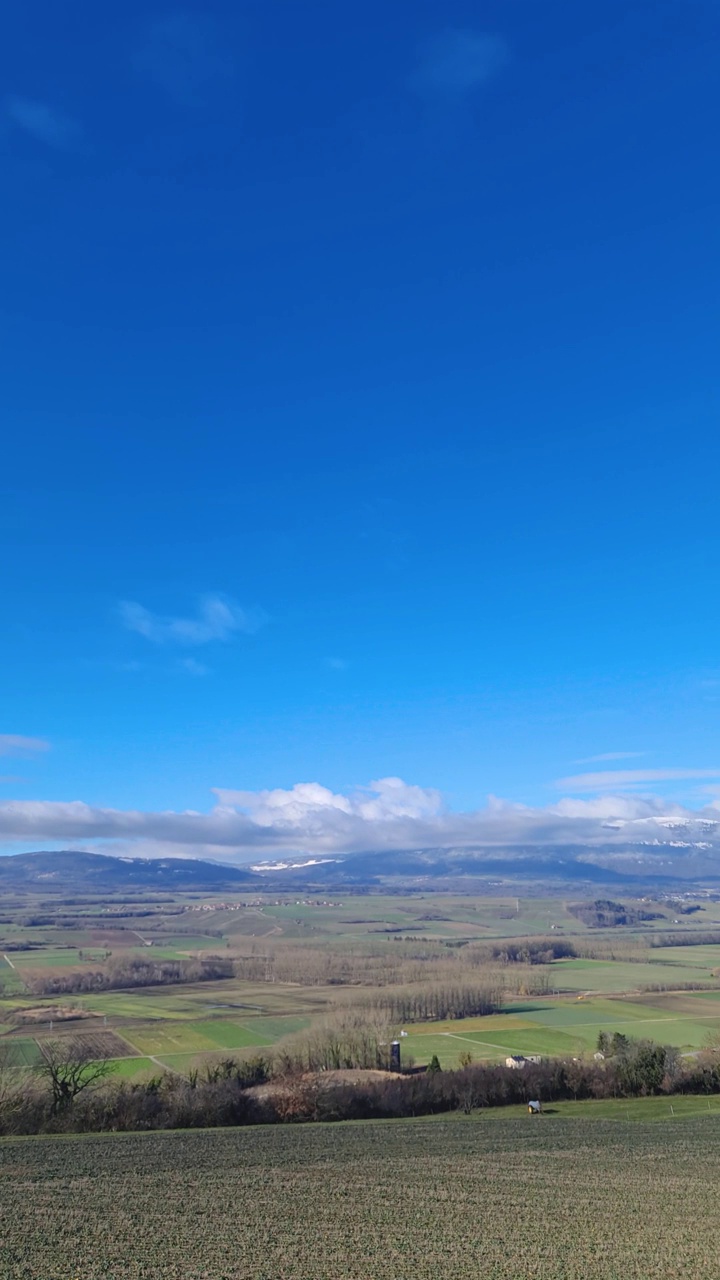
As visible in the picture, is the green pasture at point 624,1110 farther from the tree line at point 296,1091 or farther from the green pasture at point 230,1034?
the green pasture at point 230,1034

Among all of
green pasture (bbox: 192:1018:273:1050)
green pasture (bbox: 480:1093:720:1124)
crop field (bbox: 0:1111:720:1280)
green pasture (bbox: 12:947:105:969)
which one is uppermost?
crop field (bbox: 0:1111:720:1280)

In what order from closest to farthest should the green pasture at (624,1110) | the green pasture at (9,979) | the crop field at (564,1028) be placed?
1. the green pasture at (624,1110)
2. the crop field at (564,1028)
3. the green pasture at (9,979)

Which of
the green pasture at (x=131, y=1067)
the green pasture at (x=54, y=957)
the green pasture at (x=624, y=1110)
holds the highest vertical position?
the green pasture at (x=624, y=1110)

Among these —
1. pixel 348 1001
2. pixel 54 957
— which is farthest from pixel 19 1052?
pixel 54 957

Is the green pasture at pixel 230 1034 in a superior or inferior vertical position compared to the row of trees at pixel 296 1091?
inferior

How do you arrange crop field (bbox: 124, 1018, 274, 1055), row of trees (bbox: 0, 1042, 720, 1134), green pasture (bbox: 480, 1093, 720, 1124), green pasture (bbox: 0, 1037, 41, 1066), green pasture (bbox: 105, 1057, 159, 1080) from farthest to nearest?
crop field (bbox: 124, 1018, 274, 1055), green pasture (bbox: 105, 1057, 159, 1080), green pasture (bbox: 0, 1037, 41, 1066), green pasture (bbox: 480, 1093, 720, 1124), row of trees (bbox: 0, 1042, 720, 1134)

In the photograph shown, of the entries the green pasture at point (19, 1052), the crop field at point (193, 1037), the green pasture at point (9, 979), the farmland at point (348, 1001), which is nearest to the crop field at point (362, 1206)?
the green pasture at point (19, 1052)

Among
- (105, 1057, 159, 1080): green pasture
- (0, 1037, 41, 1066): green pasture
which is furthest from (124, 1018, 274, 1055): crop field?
(0, 1037, 41, 1066): green pasture

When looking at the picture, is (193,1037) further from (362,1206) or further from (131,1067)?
(362,1206)

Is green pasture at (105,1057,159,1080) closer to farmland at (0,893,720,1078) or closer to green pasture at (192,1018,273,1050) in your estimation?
farmland at (0,893,720,1078)

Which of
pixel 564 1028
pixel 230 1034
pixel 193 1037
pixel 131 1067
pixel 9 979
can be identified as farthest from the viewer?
pixel 9 979
